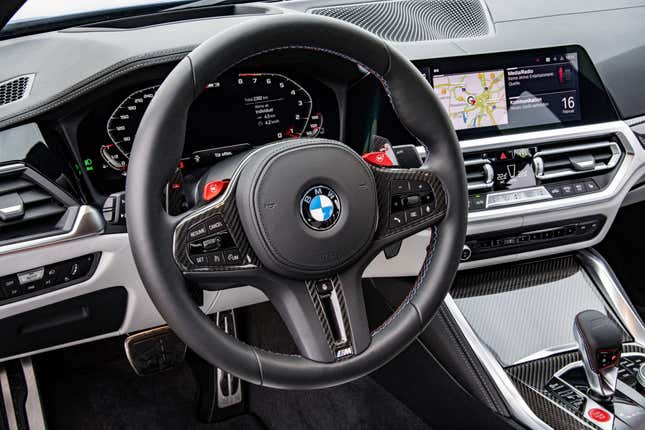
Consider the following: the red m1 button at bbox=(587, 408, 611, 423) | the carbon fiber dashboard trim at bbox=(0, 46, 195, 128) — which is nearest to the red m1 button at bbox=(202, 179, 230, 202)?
the carbon fiber dashboard trim at bbox=(0, 46, 195, 128)

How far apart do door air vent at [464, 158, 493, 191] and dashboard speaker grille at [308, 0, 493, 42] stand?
12.5 inches

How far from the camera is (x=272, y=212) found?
1.10 m

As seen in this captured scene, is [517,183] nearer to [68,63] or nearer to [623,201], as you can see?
[623,201]

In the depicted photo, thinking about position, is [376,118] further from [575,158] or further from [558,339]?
[558,339]

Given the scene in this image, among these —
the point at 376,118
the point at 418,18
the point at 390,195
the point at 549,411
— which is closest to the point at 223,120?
the point at 376,118

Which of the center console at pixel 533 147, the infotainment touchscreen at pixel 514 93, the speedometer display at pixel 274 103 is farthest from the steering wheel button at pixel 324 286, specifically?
the infotainment touchscreen at pixel 514 93

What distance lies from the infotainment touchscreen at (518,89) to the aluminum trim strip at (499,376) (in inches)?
18.3

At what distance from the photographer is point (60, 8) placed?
5.51 ft

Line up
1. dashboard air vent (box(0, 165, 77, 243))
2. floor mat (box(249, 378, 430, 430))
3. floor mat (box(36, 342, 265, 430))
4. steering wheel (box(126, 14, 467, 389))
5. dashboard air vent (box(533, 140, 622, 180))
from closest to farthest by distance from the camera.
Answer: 1. steering wheel (box(126, 14, 467, 389))
2. dashboard air vent (box(0, 165, 77, 243))
3. dashboard air vent (box(533, 140, 622, 180))
4. floor mat (box(36, 342, 265, 430))
5. floor mat (box(249, 378, 430, 430))

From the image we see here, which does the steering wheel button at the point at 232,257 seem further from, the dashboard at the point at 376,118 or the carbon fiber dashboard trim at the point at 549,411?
the carbon fiber dashboard trim at the point at 549,411

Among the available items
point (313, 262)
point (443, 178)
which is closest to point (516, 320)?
point (443, 178)

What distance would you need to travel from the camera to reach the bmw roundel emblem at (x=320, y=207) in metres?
1.12

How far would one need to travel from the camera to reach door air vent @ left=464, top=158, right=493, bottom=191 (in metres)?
1.83

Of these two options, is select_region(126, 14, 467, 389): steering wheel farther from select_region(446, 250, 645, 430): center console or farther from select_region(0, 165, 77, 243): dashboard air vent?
select_region(446, 250, 645, 430): center console
